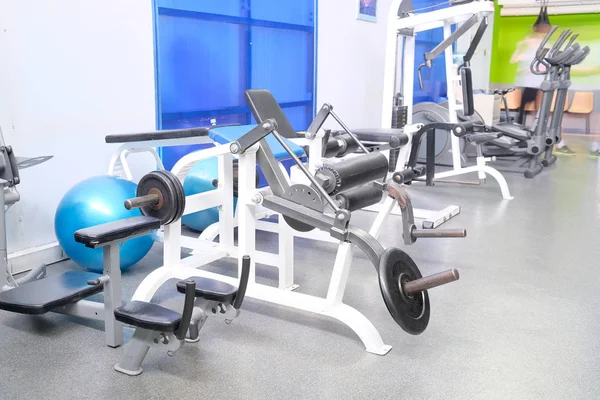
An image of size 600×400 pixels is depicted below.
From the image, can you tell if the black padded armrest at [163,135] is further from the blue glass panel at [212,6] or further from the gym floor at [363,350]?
the blue glass panel at [212,6]

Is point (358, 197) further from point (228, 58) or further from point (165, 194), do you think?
point (228, 58)

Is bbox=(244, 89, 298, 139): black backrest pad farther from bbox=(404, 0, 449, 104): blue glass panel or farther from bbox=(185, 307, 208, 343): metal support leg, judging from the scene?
bbox=(404, 0, 449, 104): blue glass panel

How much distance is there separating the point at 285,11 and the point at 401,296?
3.16 m

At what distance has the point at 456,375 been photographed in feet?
6.34

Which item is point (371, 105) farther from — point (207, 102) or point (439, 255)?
point (439, 255)

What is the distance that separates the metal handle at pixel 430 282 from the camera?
1.82 metres

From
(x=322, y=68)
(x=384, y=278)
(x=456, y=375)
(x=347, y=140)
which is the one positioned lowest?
(x=456, y=375)

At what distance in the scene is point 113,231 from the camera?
194 centimetres

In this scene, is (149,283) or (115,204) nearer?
(149,283)

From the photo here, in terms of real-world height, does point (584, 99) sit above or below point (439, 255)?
above

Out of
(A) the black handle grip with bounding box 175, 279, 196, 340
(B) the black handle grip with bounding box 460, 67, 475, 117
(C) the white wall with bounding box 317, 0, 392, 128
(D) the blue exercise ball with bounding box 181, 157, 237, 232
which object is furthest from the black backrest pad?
(C) the white wall with bounding box 317, 0, 392, 128

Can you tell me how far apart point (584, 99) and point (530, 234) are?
19.5 ft

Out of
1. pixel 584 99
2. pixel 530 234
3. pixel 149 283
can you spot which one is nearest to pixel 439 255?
pixel 530 234

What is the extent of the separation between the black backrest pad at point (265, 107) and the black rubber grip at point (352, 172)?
A: 54cm
